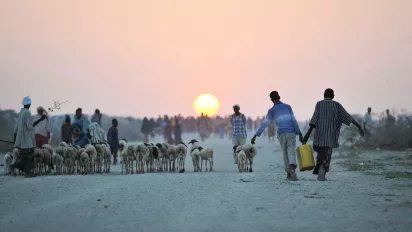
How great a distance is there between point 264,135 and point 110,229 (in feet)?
194

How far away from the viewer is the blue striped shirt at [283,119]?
48.3 feet

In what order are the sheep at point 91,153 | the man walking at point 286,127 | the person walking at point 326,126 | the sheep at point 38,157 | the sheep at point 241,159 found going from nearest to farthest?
the person walking at point 326,126 < the man walking at point 286,127 < the sheep at point 38,157 < the sheep at point 241,159 < the sheep at point 91,153

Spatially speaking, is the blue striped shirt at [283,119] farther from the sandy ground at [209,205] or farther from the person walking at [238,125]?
the person walking at [238,125]

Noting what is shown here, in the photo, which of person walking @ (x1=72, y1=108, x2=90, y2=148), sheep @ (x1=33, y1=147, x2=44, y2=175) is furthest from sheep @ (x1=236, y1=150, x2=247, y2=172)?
person walking @ (x1=72, y1=108, x2=90, y2=148)

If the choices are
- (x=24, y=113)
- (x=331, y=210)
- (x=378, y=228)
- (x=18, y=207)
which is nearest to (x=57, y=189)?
(x=18, y=207)

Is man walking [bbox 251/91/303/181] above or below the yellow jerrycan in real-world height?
above

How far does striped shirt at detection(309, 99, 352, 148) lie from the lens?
14.4 meters

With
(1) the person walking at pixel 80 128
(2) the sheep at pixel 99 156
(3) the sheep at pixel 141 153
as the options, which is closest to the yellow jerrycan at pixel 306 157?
(3) the sheep at pixel 141 153

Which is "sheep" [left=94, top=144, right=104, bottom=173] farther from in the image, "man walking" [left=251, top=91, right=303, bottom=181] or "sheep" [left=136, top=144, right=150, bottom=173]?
"man walking" [left=251, top=91, right=303, bottom=181]

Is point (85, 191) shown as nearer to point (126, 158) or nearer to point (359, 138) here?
point (126, 158)

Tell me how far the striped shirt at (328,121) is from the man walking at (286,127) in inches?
16.4

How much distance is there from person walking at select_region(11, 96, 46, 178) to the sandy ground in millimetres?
2986

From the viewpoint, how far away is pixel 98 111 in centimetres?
2612

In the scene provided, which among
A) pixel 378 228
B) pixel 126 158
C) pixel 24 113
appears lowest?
pixel 378 228
